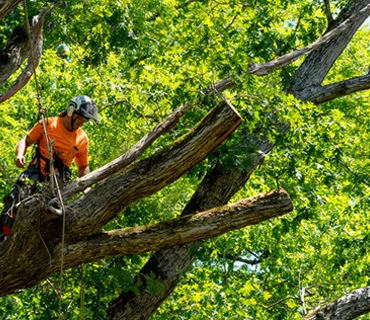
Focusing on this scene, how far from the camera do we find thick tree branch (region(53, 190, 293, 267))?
7.43m

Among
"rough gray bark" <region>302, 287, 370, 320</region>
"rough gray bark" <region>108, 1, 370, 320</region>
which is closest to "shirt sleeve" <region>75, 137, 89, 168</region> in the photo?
"rough gray bark" <region>108, 1, 370, 320</region>

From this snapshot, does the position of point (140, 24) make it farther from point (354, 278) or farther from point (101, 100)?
point (354, 278)

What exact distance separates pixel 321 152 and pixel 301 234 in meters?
4.92

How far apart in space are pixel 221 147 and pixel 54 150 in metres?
2.22

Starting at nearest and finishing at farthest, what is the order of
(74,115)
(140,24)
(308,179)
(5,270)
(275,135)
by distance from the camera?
1. (5,270)
2. (74,115)
3. (275,135)
4. (308,179)
5. (140,24)

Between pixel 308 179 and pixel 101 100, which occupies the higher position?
pixel 101 100

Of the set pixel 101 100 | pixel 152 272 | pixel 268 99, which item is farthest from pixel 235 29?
pixel 152 272

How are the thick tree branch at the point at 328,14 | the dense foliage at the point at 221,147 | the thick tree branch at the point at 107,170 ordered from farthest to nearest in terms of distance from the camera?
the thick tree branch at the point at 328,14 → the dense foliage at the point at 221,147 → the thick tree branch at the point at 107,170

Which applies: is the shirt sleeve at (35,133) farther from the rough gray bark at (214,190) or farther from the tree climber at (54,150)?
the rough gray bark at (214,190)

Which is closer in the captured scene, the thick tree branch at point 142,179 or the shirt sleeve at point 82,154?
the thick tree branch at point 142,179

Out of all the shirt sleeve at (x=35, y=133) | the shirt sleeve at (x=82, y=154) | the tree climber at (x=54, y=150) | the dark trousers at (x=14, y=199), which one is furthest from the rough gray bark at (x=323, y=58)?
the dark trousers at (x=14, y=199)

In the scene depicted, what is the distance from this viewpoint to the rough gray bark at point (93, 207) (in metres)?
7.33

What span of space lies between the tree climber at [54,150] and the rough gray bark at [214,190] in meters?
1.64

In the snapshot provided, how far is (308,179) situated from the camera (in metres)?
11.1
